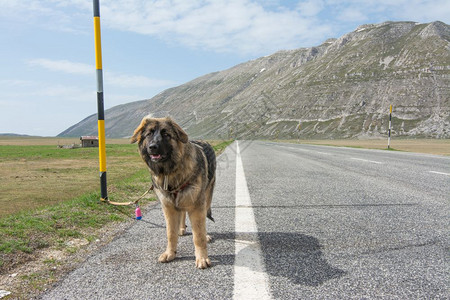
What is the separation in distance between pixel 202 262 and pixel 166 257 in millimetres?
413

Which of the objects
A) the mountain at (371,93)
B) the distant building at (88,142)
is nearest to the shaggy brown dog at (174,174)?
the distant building at (88,142)

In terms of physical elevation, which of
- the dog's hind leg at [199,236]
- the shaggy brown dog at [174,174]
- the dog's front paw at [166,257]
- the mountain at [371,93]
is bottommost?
A: the dog's front paw at [166,257]

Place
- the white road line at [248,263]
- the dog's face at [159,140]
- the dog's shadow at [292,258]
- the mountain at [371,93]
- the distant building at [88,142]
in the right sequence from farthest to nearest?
the mountain at [371,93] → the distant building at [88,142] → the dog's face at [159,140] → the dog's shadow at [292,258] → the white road line at [248,263]

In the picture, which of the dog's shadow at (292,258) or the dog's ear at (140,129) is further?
the dog's ear at (140,129)

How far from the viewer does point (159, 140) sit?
9.34ft

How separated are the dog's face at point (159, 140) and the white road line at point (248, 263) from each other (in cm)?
120

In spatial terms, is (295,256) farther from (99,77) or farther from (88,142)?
(88,142)

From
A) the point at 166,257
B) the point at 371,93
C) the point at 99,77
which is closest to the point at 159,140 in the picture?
the point at 166,257

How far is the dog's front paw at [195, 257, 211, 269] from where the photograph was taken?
9.36ft

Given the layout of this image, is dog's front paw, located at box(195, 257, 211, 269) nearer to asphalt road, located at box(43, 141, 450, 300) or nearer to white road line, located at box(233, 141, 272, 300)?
asphalt road, located at box(43, 141, 450, 300)

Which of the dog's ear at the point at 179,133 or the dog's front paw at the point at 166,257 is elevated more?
the dog's ear at the point at 179,133

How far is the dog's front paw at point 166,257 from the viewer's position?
119 inches

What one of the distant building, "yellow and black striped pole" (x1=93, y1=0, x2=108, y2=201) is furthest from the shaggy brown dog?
the distant building

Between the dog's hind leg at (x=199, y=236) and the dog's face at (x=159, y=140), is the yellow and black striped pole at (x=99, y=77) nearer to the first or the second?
the dog's face at (x=159, y=140)
